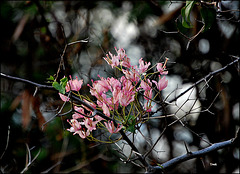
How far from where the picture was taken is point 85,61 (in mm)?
1503

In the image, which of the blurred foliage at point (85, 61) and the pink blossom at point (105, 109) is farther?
the blurred foliage at point (85, 61)

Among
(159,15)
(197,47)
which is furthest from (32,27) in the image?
(197,47)

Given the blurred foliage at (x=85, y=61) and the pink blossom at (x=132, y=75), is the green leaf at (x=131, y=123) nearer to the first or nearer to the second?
the pink blossom at (x=132, y=75)

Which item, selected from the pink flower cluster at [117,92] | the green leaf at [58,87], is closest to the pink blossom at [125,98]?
the pink flower cluster at [117,92]

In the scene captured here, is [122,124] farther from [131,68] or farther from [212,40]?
[212,40]

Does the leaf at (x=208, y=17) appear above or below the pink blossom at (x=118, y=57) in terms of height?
above

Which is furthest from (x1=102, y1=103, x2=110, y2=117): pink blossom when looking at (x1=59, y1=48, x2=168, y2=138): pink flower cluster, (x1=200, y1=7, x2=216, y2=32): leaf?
(x1=200, y1=7, x2=216, y2=32): leaf

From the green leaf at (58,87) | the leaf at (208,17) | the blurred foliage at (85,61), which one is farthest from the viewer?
the blurred foliage at (85,61)

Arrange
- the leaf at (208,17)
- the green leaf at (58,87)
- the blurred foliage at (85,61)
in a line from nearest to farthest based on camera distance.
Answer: the green leaf at (58,87)
the leaf at (208,17)
the blurred foliage at (85,61)

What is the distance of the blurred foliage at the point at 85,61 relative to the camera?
137 cm

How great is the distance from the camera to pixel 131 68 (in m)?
0.57

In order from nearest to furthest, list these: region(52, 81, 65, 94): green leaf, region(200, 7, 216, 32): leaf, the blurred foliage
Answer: region(52, 81, 65, 94): green leaf
region(200, 7, 216, 32): leaf
the blurred foliage

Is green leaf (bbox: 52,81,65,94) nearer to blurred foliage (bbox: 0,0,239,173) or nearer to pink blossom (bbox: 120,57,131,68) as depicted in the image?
pink blossom (bbox: 120,57,131,68)

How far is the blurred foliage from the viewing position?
53.9 inches
